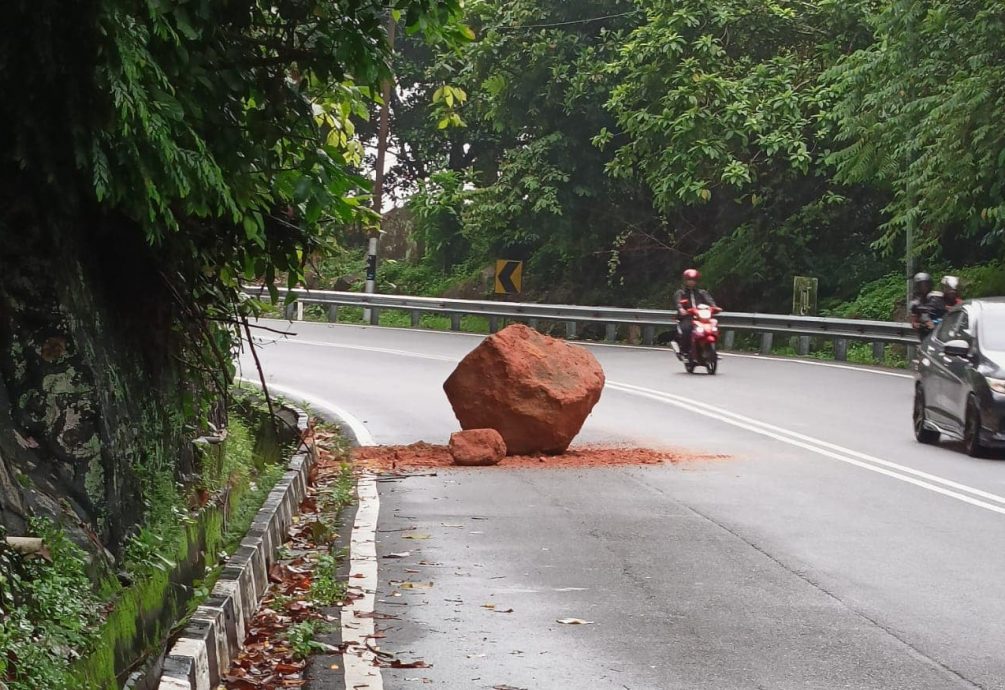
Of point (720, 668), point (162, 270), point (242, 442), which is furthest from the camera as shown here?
point (242, 442)

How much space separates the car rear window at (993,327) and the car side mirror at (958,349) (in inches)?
8.7

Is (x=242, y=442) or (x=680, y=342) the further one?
(x=680, y=342)

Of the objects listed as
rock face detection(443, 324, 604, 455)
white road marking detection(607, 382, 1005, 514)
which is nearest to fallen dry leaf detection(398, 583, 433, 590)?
white road marking detection(607, 382, 1005, 514)

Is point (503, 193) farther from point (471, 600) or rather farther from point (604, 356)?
point (471, 600)

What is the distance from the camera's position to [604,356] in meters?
29.2

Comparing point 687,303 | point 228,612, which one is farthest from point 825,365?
point 228,612

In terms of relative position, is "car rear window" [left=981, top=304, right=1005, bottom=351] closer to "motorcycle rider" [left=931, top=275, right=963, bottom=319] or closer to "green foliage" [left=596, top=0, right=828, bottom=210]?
"motorcycle rider" [left=931, top=275, right=963, bottom=319]

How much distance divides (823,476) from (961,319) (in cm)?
388

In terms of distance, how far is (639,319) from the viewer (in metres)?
33.8

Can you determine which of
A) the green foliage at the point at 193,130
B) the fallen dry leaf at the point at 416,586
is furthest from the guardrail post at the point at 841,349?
the fallen dry leaf at the point at 416,586

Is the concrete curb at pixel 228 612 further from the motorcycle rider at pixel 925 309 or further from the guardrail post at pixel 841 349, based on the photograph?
the guardrail post at pixel 841 349

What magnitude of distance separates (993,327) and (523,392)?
198 inches

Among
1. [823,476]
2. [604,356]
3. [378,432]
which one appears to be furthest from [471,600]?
[604,356]

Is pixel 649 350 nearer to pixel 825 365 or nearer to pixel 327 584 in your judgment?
pixel 825 365
